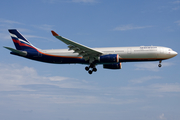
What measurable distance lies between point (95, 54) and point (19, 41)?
606 inches

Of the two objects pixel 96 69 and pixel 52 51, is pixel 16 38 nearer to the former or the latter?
pixel 52 51

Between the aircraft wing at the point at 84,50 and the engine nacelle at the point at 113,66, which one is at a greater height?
the aircraft wing at the point at 84,50

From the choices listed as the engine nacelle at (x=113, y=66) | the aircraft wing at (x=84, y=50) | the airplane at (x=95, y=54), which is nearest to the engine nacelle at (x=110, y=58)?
the airplane at (x=95, y=54)

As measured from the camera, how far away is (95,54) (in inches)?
1658

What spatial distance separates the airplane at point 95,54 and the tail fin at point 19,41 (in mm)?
748

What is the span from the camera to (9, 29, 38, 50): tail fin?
47625 millimetres

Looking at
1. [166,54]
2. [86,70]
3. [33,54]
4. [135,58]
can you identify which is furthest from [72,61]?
[166,54]

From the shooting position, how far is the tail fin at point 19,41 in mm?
47625

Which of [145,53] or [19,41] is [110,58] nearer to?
[145,53]

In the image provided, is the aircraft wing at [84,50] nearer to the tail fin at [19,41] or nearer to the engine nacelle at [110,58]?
the engine nacelle at [110,58]

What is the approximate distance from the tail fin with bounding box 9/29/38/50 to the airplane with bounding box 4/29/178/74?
0.75 meters

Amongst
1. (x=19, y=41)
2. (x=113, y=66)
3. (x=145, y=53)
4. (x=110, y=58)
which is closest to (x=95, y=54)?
(x=110, y=58)

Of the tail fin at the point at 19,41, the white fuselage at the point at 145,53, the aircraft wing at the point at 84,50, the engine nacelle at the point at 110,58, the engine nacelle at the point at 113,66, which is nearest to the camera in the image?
the aircraft wing at the point at 84,50

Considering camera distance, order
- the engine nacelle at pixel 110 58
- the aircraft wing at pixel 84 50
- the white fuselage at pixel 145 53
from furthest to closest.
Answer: the white fuselage at pixel 145 53
the engine nacelle at pixel 110 58
the aircraft wing at pixel 84 50
